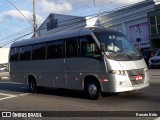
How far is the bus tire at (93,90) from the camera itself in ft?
42.2

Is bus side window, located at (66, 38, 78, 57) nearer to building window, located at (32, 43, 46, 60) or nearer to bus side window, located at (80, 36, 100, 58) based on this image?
bus side window, located at (80, 36, 100, 58)

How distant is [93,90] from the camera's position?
42.6ft

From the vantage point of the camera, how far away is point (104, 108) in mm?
11031

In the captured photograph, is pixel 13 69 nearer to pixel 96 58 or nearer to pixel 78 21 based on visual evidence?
pixel 96 58

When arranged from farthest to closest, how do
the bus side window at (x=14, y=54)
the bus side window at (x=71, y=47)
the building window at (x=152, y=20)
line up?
1. the building window at (x=152, y=20)
2. the bus side window at (x=14, y=54)
3. the bus side window at (x=71, y=47)

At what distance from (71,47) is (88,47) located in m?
1.25

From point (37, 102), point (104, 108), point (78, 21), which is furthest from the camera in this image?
point (78, 21)

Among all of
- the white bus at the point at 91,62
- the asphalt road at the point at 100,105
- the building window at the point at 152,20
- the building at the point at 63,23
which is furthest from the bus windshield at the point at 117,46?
the building at the point at 63,23

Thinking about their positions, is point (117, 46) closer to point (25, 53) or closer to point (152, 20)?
point (25, 53)

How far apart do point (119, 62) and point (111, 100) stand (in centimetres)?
144

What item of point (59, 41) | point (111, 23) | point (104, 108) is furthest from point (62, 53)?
point (111, 23)

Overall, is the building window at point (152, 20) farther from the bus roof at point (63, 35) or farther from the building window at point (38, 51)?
the building window at point (38, 51)

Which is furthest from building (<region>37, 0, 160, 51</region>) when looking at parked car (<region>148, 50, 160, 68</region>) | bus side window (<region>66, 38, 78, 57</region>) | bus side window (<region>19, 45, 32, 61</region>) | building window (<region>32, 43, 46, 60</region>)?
Answer: bus side window (<region>66, 38, 78, 57</region>)

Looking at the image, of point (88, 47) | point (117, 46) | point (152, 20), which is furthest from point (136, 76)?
point (152, 20)
